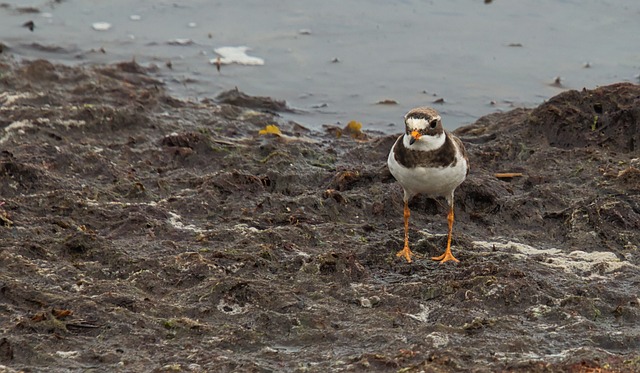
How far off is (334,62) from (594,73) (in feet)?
9.88

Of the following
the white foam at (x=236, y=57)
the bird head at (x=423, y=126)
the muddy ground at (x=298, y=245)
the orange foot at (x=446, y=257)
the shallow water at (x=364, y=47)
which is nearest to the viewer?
the muddy ground at (x=298, y=245)

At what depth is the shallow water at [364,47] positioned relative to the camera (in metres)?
11.3

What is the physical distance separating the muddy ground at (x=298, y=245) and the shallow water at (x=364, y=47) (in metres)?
1.52

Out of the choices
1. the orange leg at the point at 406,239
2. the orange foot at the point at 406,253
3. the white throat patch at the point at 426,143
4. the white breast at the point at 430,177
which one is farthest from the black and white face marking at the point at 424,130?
the orange foot at the point at 406,253

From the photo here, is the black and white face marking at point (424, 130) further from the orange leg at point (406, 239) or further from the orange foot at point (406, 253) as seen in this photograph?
the orange foot at point (406, 253)

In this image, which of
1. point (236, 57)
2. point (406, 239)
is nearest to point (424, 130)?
point (406, 239)

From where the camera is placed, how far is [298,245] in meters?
6.63

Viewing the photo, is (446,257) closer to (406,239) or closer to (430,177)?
(406,239)

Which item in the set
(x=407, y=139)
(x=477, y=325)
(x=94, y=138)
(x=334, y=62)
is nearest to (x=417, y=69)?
(x=334, y=62)

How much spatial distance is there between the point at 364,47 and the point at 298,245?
6.23 m

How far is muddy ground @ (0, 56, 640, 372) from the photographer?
17.4 ft

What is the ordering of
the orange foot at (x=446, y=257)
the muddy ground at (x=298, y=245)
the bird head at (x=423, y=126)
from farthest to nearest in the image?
the orange foot at (x=446, y=257) → the bird head at (x=423, y=126) → the muddy ground at (x=298, y=245)

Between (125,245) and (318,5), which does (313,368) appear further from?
(318,5)

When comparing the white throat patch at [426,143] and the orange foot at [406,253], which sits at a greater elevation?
the white throat patch at [426,143]
